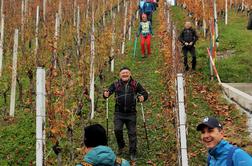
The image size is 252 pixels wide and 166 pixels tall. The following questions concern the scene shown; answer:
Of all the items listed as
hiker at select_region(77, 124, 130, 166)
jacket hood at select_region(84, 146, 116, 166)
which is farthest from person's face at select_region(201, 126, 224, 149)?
jacket hood at select_region(84, 146, 116, 166)

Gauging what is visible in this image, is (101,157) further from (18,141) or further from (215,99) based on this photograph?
(215,99)

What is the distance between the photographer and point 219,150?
3.60 m

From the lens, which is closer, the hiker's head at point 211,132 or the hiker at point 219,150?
the hiker at point 219,150

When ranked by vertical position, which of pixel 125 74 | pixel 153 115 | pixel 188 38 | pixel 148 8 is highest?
pixel 148 8

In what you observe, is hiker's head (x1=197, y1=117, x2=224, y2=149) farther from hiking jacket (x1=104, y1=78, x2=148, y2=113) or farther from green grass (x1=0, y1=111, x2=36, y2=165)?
green grass (x1=0, y1=111, x2=36, y2=165)

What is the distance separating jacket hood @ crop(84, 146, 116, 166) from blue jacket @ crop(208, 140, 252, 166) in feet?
2.74

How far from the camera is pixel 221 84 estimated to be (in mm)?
12289

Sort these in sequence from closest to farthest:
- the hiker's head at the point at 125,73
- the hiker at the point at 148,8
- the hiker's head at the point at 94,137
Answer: the hiker's head at the point at 94,137 → the hiker's head at the point at 125,73 → the hiker at the point at 148,8

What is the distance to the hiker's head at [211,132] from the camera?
3727 mm

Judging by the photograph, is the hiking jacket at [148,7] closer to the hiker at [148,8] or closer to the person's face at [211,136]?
the hiker at [148,8]

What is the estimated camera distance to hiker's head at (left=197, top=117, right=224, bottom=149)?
3.73 metres

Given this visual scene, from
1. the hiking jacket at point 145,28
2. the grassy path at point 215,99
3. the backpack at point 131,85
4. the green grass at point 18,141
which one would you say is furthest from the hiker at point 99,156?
the hiking jacket at point 145,28

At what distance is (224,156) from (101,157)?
98cm

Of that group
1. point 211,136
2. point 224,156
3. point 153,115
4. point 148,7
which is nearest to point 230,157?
point 224,156
